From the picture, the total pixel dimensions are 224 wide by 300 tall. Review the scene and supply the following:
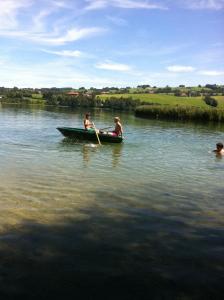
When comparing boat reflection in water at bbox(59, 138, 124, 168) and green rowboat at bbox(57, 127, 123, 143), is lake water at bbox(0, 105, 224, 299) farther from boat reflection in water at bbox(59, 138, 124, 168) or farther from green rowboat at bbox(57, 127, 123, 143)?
green rowboat at bbox(57, 127, 123, 143)

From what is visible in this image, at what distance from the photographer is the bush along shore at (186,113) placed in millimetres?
62541

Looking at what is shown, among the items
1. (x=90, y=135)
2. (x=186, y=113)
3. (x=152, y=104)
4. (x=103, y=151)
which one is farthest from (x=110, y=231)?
(x=152, y=104)

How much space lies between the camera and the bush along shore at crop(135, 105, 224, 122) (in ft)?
205

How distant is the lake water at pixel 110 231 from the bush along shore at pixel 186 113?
151ft

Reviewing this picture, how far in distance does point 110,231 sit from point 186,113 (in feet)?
189

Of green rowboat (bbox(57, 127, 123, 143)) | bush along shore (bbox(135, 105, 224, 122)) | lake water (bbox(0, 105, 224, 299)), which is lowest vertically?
lake water (bbox(0, 105, 224, 299))

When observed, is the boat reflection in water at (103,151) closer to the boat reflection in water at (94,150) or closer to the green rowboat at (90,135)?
the boat reflection in water at (94,150)

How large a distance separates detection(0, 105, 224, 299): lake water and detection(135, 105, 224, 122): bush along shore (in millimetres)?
45920

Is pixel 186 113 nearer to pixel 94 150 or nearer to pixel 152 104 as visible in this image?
pixel 94 150

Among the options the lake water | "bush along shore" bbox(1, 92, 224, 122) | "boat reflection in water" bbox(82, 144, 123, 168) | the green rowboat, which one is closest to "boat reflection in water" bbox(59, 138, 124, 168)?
"boat reflection in water" bbox(82, 144, 123, 168)

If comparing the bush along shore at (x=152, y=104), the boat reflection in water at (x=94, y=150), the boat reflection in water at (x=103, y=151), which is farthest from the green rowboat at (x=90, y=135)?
the bush along shore at (x=152, y=104)

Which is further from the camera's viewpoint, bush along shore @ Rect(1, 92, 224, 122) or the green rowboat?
bush along shore @ Rect(1, 92, 224, 122)

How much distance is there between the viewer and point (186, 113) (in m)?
65.1

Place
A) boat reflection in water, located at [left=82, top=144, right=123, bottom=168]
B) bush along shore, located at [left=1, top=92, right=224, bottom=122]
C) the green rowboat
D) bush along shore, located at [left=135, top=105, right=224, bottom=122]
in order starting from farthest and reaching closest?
bush along shore, located at [left=1, top=92, right=224, bottom=122]
bush along shore, located at [left=135, top=105, right=224, bottom=122]
the green rowboat
boat reflection in water, located at [left=82, top=144, right=123, bottom=168]
